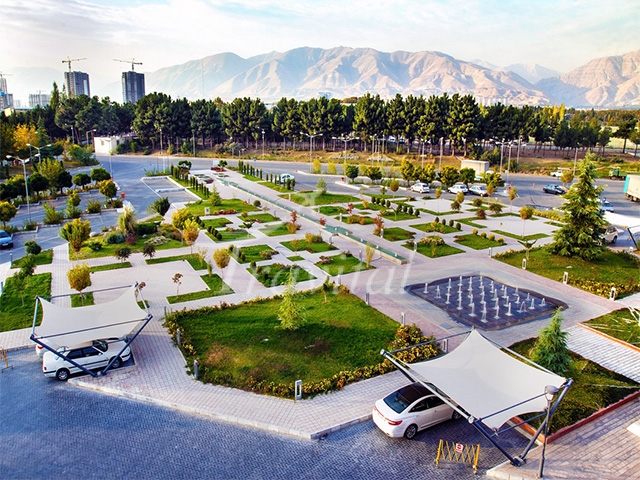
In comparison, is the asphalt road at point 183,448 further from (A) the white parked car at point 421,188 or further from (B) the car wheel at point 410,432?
(A) the white parked car at point 421,188

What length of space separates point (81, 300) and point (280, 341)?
25.7 feet

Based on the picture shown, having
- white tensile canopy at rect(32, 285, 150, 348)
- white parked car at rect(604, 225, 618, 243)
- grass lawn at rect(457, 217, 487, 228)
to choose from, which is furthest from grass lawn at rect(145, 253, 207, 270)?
white parked car at rect(604, 225, 618, 243)

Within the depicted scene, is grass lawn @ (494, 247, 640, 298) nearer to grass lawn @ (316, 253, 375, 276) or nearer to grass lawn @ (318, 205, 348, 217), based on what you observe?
grass lawn @ (316, 253, 375, 276)

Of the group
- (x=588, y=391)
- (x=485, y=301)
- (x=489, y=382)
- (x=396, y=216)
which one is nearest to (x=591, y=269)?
(x=485, y=301)

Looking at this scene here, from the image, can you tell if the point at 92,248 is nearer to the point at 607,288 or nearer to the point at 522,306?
the point at 522,306

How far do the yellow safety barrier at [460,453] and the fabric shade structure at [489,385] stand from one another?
47 centimetres

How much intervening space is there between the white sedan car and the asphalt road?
0.25 m

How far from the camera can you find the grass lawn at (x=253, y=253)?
22089 mm

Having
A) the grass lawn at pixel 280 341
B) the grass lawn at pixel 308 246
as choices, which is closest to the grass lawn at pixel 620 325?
the grass lawn at pixel 280 341

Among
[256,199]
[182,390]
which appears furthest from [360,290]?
[256,199]

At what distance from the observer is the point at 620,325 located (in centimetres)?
1594

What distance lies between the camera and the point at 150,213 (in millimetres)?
32938

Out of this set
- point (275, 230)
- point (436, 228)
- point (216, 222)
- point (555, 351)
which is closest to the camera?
point (555, 351)

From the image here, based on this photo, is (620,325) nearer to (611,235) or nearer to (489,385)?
(489,385)
